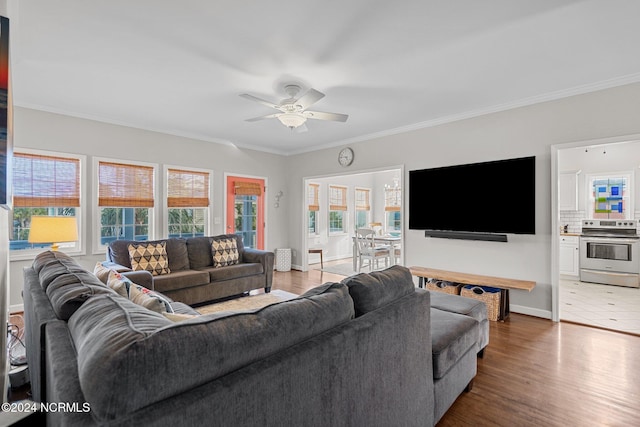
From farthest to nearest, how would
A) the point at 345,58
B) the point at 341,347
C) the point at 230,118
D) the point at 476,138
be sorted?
the point at 230,118, the point at 476,138, the point at 345,58, the point at 341,347

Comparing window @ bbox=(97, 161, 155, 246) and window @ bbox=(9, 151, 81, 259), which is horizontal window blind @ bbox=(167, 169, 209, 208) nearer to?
window @ bbox=(97, 161, 155, 246)

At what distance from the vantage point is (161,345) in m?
0.79

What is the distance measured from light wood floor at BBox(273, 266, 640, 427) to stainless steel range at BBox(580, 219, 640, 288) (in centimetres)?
270

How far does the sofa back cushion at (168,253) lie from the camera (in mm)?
3920

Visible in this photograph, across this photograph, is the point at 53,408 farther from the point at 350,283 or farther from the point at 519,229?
the point at 519,229

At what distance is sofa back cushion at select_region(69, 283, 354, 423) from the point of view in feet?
2.32

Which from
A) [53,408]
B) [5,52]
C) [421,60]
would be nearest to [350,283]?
[53,408]

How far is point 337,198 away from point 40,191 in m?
6.09

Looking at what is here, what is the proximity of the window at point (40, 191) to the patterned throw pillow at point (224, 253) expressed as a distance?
182 cm

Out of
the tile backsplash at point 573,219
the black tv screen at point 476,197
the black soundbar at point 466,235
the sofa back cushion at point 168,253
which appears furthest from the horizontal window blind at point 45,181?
the tile backsplash at point 573,219

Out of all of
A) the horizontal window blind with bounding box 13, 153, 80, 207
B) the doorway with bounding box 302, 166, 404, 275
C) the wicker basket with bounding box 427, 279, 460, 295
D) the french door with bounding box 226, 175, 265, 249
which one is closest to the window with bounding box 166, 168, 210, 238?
the french door with bounding box 226, 175, 265, 249

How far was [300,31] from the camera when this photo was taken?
240 centimetres

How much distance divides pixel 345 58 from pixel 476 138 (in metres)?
2.43

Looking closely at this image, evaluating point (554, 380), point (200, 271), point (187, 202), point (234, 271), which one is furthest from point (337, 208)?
point (554, 380)
